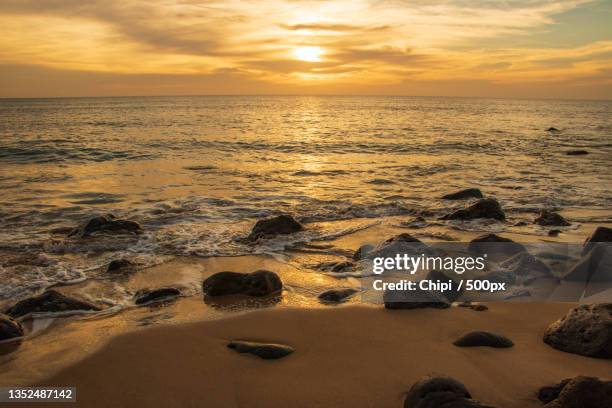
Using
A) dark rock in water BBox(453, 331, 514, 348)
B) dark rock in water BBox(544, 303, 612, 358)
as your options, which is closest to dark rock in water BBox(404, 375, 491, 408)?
dark rock in water BBox(453, 331, 514, 348)

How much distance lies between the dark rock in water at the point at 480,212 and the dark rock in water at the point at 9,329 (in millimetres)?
8672

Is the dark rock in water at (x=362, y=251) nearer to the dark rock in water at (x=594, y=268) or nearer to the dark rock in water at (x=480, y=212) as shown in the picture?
the dark rock in water at (x=594, y=268)

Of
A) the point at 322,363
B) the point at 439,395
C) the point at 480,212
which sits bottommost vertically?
the point at 322,363

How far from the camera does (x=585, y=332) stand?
4828 millimetres

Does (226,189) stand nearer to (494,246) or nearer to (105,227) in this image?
(105,227)

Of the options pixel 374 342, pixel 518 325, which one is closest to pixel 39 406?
pixel 374 342

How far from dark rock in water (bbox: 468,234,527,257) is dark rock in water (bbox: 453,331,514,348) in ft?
11.5

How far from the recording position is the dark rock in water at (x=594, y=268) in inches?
272

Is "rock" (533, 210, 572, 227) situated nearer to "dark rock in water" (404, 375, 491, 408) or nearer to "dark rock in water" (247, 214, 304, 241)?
"dark rock in water" (247, 214, 304, 241)

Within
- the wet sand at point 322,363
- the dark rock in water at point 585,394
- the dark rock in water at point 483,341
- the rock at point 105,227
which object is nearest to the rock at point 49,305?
the wet sand at point 322,363

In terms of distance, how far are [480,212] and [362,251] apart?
403 centimetres

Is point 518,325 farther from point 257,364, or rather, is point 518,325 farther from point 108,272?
point 108,272

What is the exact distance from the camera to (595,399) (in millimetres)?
3520

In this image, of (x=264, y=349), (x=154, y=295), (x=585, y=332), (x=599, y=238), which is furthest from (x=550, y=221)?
(x=154, y=295)
